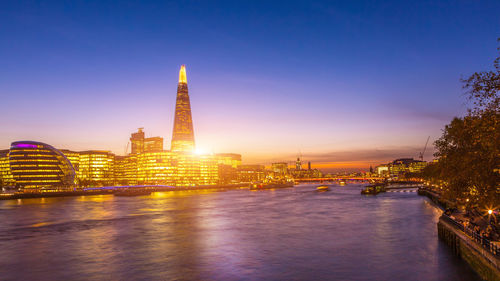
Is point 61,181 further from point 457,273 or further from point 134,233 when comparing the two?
point 457,273

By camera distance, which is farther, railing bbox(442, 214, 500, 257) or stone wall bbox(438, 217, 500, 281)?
railing bbox(442, 214, 500, 257)

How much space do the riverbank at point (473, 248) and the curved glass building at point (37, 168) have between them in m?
144

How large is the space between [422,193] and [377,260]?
89.0 meters

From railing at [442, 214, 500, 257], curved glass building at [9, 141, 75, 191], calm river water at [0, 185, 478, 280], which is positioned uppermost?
curved glass building at [9, 141, 75, 191]

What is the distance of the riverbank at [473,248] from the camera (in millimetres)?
16922

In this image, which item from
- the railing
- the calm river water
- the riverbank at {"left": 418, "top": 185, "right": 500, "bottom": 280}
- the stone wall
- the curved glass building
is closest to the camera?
the stone wall

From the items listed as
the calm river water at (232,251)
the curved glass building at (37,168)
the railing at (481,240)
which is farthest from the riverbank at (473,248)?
the curved glass building at (37,168)

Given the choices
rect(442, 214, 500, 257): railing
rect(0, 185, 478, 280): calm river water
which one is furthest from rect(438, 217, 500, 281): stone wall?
rect(0, 185, 478, 280): calm river water

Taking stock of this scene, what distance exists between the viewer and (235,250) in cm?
3142

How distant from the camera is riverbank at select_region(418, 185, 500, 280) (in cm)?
1692

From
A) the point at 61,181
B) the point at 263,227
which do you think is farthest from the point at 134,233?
the point at 61,181

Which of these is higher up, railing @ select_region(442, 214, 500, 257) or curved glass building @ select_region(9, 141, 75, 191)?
curved glass building @ select_region(9, 141, 75, 191)

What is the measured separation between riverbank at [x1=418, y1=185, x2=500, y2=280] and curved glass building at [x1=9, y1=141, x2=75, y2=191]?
144132 mm

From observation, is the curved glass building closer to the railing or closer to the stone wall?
the stone wall
